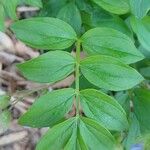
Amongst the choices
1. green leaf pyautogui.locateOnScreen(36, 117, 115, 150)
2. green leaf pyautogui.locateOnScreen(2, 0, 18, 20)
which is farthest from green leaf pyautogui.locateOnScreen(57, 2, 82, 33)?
green leaf pyautogui.locateOnScreen(36, 117, 115, 150)

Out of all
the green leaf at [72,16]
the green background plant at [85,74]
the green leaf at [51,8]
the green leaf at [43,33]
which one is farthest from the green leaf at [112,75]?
the green leaf at [51,8]

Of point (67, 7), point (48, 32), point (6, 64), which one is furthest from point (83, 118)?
point (6, 64)

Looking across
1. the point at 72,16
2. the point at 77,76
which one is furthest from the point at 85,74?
the point at 72,16

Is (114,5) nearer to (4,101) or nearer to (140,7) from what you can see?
(140,7)

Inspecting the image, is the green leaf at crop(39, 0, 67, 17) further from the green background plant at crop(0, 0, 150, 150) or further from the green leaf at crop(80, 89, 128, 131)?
the green leaf at crop(80, 89, 128, 131)

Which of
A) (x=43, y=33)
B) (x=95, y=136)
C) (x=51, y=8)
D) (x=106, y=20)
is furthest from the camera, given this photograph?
(x=51, y=8)

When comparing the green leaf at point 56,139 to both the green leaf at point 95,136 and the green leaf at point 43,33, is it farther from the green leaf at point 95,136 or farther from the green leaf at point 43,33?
the green leaf at point 43,33
